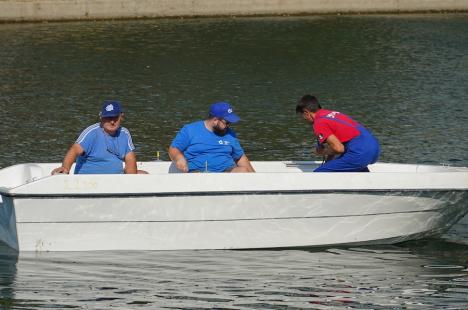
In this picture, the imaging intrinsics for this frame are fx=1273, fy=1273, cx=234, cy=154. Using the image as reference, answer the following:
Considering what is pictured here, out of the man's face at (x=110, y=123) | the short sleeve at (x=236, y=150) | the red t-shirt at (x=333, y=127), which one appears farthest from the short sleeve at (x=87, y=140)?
the red t-shirt at (x=333, y=127)

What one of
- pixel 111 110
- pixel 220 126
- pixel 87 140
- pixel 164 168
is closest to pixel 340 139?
pixel 220 126

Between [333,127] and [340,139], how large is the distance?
0.16 m

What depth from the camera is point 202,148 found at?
39.6 ft

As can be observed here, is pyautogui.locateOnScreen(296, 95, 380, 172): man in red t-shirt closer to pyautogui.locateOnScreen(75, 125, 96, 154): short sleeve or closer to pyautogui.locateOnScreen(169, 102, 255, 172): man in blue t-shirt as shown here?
pyautogui.locateOnScreen(169, 102, 255, 172): man in blue t-shirt

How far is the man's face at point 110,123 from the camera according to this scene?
1182 centimetres

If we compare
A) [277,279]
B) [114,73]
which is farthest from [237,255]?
[114,73]

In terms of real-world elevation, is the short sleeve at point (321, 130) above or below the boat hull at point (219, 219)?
above

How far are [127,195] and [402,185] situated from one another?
8.14 ft

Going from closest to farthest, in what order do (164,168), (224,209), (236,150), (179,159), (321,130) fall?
(224,209) < (321,130) < (179,159) < (236,150) < (164,168)

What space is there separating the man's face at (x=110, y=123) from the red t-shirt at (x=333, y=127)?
6.01 ft

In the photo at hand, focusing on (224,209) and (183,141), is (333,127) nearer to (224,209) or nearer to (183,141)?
(224,209)

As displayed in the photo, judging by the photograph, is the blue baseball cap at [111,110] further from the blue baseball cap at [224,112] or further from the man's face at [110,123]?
the blue baseball cap at [224,112]

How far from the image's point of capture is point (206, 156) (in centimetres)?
1207

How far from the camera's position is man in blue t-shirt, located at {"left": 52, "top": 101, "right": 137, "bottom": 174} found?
1182cm
